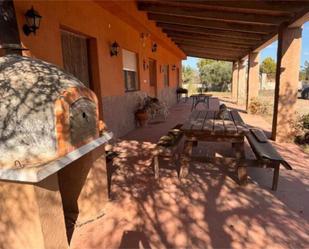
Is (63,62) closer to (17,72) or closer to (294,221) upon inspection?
(17,72)

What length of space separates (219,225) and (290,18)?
197 inches

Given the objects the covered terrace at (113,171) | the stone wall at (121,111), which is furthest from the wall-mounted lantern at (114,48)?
the stone wall at (121,111)

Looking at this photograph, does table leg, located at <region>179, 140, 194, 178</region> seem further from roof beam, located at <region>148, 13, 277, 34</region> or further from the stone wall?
roof beam, located at <region>148, 13, 277, 34</region>

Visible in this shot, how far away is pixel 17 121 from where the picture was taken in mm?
2045

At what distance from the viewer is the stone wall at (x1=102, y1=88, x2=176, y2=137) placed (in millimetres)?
6219

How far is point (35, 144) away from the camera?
2029 millimetres

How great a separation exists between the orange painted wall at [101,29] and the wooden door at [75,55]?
0.76 feet

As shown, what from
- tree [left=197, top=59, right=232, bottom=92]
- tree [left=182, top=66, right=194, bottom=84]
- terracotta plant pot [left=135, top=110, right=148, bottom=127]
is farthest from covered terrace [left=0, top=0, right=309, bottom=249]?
tree [left=182, top=66, right=194, bottom=84]

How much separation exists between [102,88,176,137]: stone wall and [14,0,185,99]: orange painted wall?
219mm

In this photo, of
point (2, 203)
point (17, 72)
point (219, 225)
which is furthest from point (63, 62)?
point (219, 225)

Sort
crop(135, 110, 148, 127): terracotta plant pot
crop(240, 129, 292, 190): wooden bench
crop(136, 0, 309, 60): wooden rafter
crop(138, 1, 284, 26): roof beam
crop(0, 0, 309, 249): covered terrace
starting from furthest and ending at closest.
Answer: crop(135, 110, 148, 127): terracotta plant pot, crop(138, 1, 284, 26): roof beam, crop(136, 0, 309, 60): wooden rafter, crop(240, 129, 292, 190): wooden bench, crop(0, 0, 309, 249): covered terrace

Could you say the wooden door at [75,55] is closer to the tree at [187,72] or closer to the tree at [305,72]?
the tree at [187,72]

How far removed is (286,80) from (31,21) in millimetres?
5706

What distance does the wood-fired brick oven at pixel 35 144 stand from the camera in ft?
6.47
